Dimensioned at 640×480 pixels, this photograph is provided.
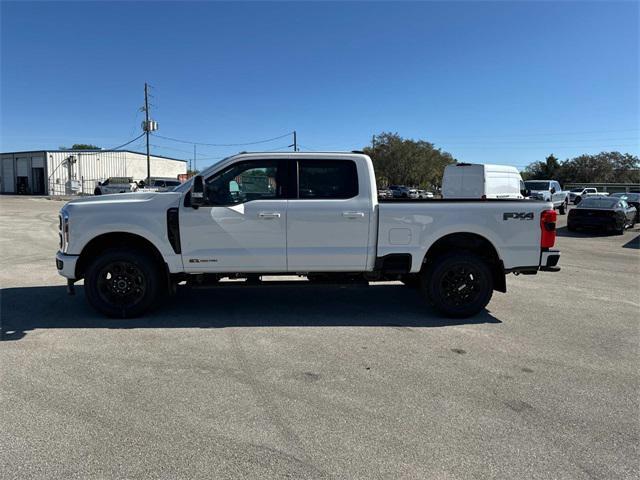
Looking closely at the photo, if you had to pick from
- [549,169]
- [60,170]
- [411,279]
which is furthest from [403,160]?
[411,279]

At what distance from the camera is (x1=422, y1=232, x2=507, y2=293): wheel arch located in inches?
236

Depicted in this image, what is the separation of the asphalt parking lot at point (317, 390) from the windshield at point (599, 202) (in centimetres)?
1411

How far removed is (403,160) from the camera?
77.3 m

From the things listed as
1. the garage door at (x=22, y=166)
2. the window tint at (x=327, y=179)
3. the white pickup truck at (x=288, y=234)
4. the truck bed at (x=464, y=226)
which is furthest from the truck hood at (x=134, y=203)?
the garage door at (x=22, y=166)

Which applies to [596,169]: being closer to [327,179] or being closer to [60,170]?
[60,170]

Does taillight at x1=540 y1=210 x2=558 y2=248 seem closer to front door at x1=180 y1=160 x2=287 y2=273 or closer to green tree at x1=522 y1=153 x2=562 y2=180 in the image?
front door at x1=180 y1=160 x2=287 y2=273

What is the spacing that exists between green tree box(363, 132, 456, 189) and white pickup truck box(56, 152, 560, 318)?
71194mm

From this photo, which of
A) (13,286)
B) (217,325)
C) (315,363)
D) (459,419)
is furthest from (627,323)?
(13,286)

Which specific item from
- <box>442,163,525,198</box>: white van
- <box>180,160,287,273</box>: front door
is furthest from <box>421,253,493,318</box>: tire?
<box>442,163,525,198</box>: white van

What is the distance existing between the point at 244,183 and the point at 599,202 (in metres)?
18.4

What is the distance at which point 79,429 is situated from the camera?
10.6ft

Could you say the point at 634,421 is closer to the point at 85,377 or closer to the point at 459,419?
the point at 459,419

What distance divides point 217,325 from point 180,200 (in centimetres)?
158

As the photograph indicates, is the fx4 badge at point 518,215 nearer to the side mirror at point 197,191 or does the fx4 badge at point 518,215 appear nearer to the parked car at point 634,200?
the side mirror at point 197,191
